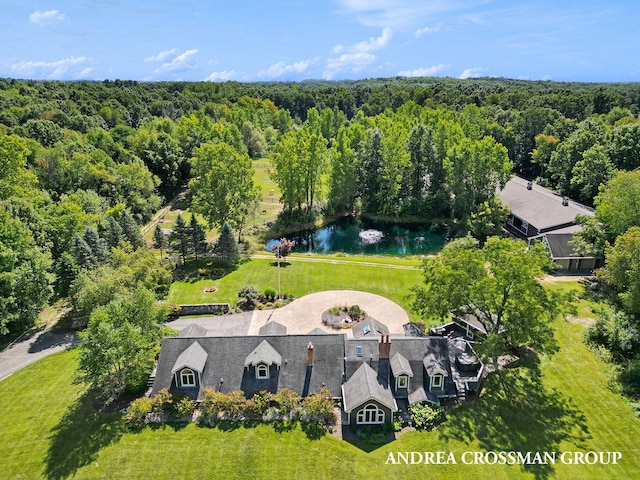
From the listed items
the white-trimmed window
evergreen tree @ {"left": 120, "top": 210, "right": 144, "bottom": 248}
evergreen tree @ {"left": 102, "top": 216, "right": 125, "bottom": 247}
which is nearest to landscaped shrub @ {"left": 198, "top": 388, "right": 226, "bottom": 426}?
the white-trimmed window

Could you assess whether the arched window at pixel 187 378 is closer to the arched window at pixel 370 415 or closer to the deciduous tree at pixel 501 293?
the arched window at pixel 370 415

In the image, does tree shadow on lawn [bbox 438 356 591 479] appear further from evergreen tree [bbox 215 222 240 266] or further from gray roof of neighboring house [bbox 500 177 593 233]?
evergreen tree [bbox 215 222 240 266]

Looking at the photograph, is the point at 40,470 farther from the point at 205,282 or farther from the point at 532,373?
the point at 532,373

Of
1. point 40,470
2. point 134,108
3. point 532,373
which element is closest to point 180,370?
point 40,470

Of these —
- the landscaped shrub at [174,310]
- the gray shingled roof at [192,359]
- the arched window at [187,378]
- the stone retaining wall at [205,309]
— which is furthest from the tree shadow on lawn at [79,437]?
the stone retaining wall at [205,309]

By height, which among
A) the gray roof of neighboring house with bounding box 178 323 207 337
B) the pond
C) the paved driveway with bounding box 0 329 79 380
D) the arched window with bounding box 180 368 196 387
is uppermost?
the gray roof of neighboring house with bounding box 178 323 207 337
